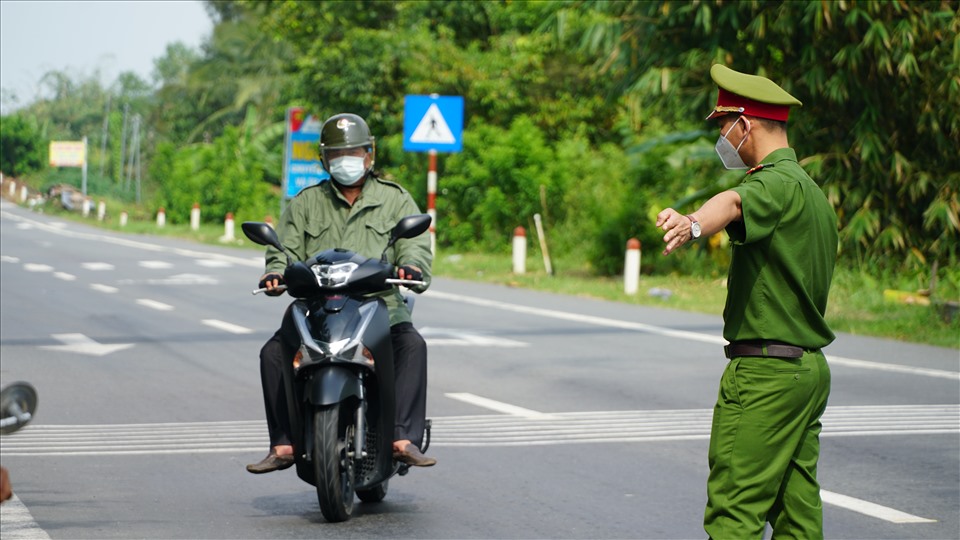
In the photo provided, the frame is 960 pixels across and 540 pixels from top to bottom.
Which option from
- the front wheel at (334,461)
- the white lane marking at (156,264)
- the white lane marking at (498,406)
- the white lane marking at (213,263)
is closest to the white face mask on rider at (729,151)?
the front wheel at (334,461)

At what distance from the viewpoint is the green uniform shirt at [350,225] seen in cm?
713

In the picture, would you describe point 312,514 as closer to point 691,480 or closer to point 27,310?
point 691,480

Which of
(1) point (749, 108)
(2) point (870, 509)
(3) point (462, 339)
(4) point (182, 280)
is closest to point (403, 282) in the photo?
(2) point (870, 509)

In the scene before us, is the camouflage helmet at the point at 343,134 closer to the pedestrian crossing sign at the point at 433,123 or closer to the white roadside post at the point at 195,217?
the pedestrian crossing sign at the point at 433,123

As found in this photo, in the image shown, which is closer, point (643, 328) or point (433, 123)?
point (643, 328)

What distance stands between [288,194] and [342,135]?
85.1 ft

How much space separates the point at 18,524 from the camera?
6.59 metres

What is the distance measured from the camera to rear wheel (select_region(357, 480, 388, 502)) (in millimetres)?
7188

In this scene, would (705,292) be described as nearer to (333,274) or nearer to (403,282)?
(403,282)

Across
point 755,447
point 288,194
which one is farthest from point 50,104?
point 755,447

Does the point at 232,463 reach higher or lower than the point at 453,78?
lower

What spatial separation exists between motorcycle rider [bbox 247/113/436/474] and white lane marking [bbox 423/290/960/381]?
5409 mm

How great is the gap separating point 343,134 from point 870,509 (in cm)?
304

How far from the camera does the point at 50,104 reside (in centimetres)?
3916
